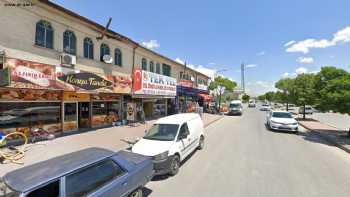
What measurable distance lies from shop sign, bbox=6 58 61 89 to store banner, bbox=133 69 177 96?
6139 mm

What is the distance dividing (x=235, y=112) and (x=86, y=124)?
2160cm

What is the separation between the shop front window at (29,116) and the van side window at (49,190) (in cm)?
861

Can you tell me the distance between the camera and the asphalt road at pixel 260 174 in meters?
4.68

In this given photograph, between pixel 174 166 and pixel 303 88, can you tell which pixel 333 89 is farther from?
pixel 303 88

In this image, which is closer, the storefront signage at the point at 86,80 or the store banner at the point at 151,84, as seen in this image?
the storefront signage at the point at 86,80

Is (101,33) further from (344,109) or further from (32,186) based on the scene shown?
(344,109)

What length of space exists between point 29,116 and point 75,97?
2693 millimetres

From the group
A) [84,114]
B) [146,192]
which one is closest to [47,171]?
[146,192]

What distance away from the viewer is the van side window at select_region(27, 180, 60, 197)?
2501 mm

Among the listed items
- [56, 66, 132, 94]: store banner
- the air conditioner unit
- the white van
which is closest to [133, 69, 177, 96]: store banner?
[56, 66, 132, 94]: store banner

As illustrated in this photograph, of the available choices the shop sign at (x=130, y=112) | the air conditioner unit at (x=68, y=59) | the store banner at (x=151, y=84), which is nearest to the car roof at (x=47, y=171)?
the air conditioner unit at (x=68, y=59)

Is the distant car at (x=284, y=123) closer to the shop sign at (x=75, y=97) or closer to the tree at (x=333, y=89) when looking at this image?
the tree at (x=333, y=89)

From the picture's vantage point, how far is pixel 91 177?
3164mm

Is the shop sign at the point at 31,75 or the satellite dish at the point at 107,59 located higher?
the satellite dish at the point at 107,59
